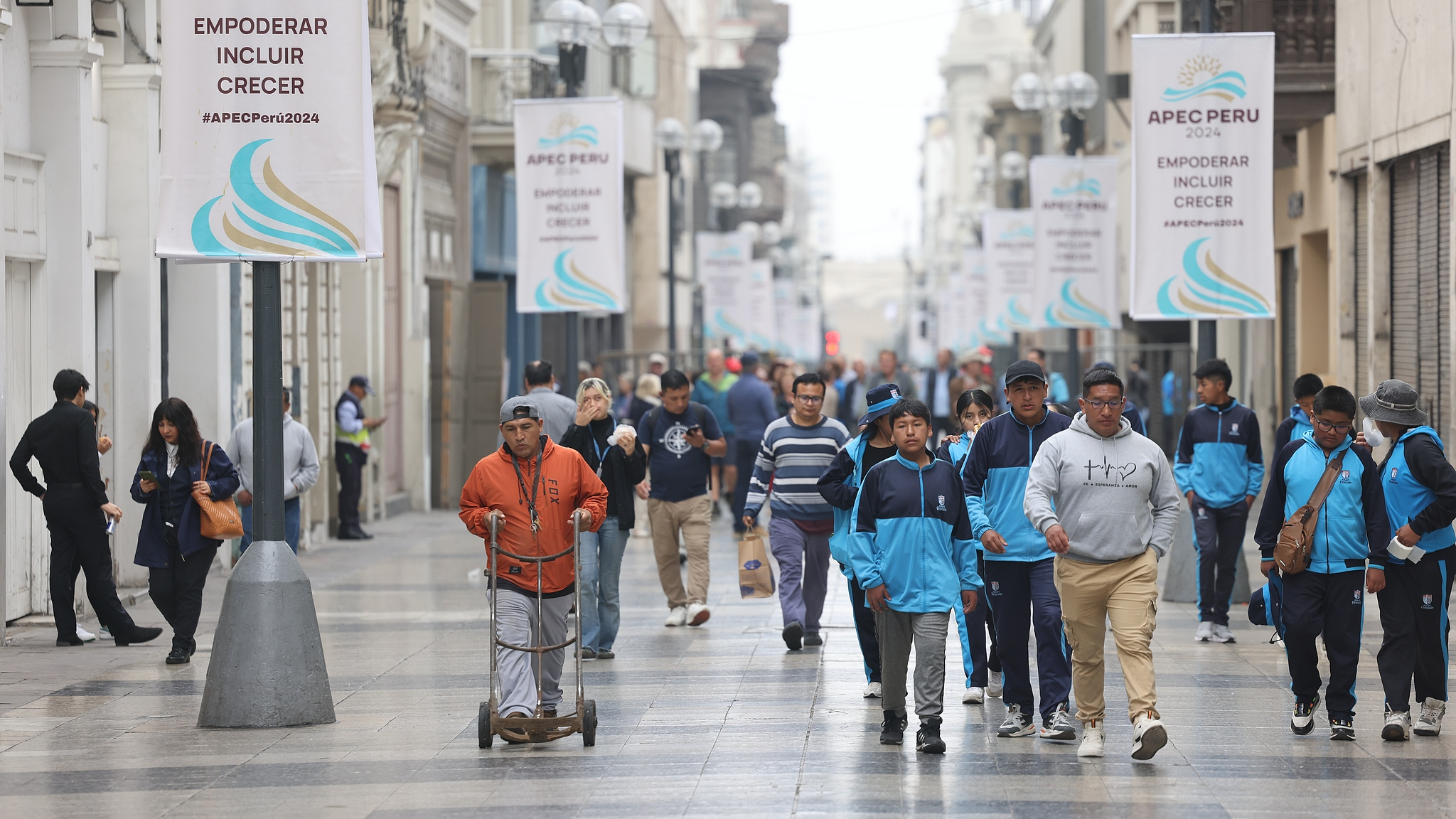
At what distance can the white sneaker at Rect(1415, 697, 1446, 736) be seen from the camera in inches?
362

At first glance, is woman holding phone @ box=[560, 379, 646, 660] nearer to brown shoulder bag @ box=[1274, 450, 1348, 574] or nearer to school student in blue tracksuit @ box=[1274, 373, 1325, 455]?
school student in blue tracksuit @ box=[1274, 373, 1325, 455]

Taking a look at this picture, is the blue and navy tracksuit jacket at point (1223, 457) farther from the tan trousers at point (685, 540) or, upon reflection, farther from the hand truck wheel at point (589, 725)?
the hand truck wheel at point (589, 725)

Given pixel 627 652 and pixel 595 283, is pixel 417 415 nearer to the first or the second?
pixel 595 283

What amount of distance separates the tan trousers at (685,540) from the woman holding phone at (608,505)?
0.97m

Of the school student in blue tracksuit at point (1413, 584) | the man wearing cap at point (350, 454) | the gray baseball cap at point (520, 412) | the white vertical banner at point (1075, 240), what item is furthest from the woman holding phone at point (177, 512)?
the white vertical banner at point (1075, 240)

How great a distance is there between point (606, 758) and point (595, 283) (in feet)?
31.0

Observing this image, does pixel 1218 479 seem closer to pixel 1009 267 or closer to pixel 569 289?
pixel 569 289

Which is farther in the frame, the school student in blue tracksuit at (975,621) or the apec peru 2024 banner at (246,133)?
the school student in blue tracksuit at (975,621)

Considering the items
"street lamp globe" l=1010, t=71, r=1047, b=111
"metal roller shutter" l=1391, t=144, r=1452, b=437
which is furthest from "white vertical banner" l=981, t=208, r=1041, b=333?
"metal roller shutter" l=1391, t=144, r=1452, b=437

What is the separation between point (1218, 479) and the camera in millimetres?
13031

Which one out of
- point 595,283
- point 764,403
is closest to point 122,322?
point 595,283

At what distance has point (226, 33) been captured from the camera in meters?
9.87

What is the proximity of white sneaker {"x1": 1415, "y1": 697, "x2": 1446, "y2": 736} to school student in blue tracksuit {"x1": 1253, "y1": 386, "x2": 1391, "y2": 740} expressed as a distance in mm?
346

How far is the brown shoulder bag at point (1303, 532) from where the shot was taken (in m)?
9.12
